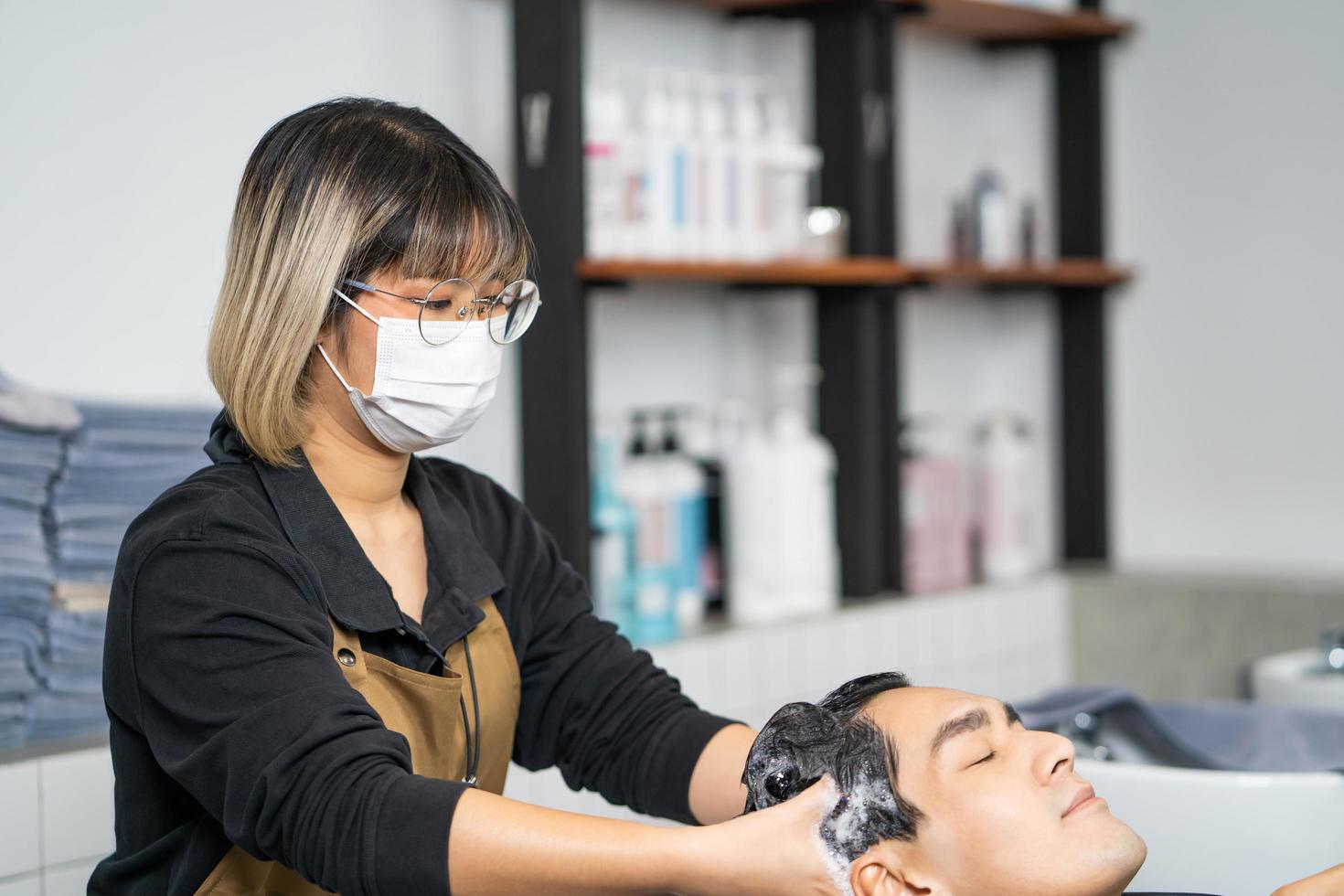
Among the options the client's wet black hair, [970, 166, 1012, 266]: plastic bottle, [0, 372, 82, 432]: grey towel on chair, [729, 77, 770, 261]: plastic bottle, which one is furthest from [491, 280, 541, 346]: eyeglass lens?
[970, 166, 1012, 266]: plastic bottle

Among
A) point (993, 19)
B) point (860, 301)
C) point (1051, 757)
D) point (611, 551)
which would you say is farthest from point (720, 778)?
point (993, 19)

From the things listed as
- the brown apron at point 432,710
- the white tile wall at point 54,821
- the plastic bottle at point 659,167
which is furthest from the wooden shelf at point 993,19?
the white tile wall at point 54,821

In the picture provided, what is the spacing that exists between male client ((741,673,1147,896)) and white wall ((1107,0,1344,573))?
1928 millimetres

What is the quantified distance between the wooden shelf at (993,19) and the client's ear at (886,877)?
5.81 ft

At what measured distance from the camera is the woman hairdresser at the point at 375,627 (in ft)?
3.26

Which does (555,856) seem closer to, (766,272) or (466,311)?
(466,311)

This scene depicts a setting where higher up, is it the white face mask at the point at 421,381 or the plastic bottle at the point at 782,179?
the plastic bottle at the point at 782,179

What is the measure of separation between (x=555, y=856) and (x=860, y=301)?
1716 mm

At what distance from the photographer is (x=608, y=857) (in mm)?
984

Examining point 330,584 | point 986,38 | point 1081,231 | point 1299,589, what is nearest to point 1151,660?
point 1299,589

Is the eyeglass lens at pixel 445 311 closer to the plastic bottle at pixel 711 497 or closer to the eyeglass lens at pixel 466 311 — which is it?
the eyeglass lens at pixel 466 311

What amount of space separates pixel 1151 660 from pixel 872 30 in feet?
4.52

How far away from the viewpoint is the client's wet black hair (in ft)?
3.65

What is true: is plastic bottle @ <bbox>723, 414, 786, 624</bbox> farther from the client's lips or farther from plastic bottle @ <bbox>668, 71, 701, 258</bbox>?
the client's lips
